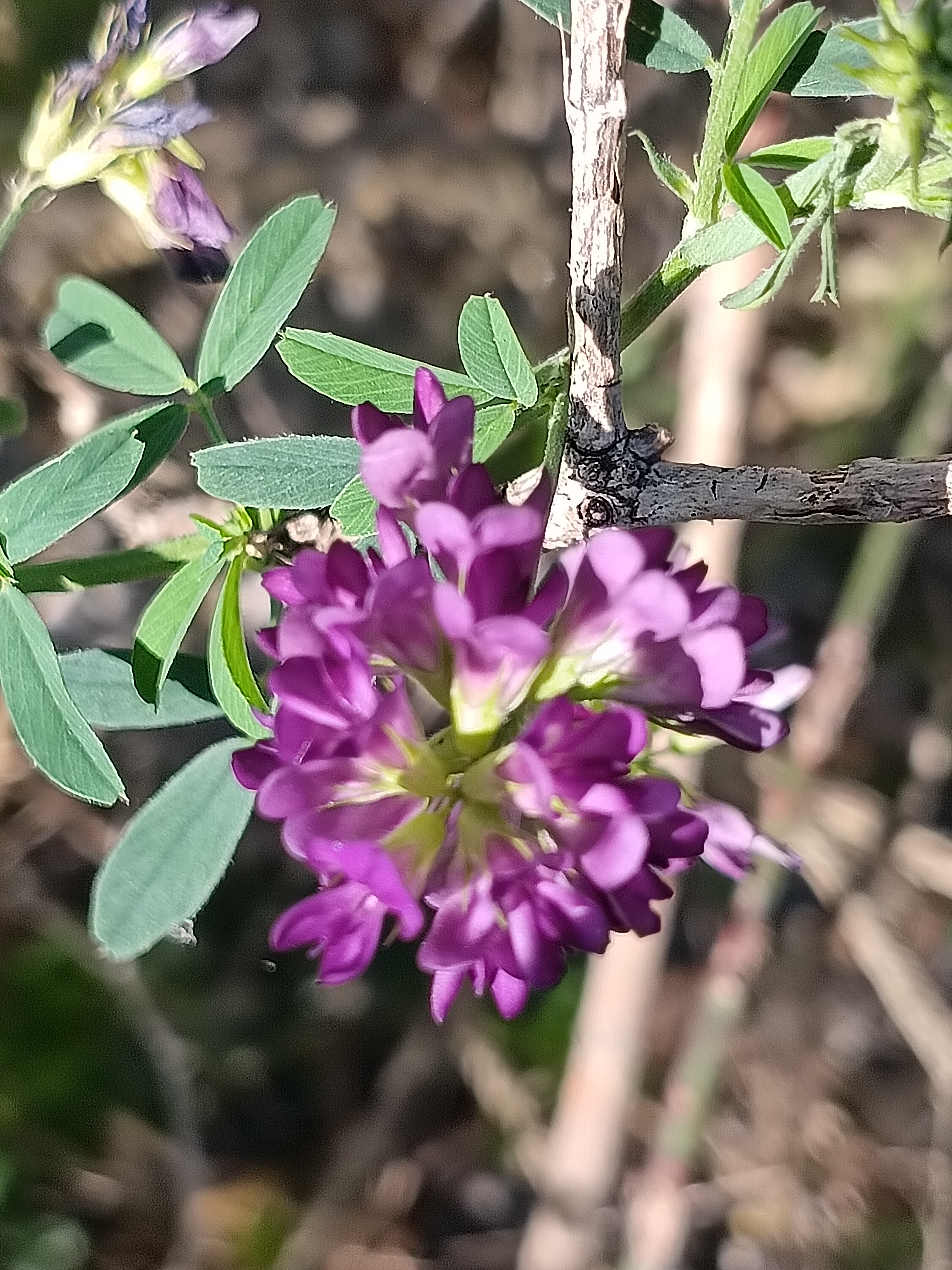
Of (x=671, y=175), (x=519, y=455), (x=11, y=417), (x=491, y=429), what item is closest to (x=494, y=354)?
(x=491, y=429)

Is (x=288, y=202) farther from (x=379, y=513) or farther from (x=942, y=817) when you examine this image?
(x=942, y=817)

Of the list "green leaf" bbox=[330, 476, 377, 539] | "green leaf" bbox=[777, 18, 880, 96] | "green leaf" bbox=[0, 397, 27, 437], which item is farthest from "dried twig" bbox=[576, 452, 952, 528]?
"green leaf" bbox=[0, 397, 27, 437]

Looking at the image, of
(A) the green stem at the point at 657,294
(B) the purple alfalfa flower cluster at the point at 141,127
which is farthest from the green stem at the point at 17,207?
(A) the green stem at the point at 657,294

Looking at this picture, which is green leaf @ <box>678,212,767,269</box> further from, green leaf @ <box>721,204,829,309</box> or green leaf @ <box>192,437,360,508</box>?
green leaf @ <box>192,437,360,508</box>

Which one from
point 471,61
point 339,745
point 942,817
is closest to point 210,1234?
point 942,817

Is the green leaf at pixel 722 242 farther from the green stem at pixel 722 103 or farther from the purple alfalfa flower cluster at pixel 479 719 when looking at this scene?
the purple alfalfa flower cluster at pixel 479 719

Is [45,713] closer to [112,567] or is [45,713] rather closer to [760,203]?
[112,567]

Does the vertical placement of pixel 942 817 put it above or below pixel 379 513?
below

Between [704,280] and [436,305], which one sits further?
[436,305]
